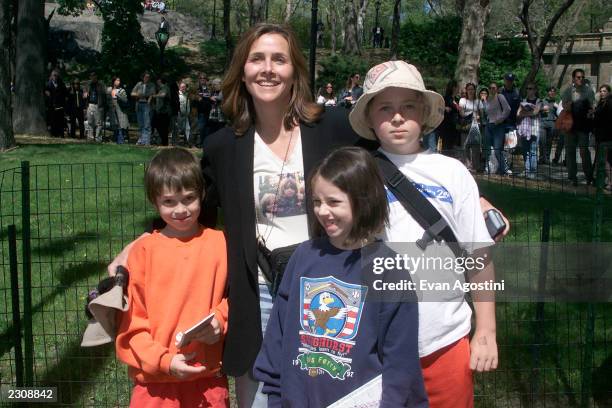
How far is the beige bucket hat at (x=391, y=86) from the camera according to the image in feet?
8.86

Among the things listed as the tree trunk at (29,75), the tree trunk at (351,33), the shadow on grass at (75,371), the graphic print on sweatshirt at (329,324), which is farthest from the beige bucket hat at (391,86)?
the tree trunk at (351,33)

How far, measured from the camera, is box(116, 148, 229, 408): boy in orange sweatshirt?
3.09m

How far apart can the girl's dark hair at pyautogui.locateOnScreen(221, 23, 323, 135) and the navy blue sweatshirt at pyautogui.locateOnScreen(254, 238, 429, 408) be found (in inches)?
26.3

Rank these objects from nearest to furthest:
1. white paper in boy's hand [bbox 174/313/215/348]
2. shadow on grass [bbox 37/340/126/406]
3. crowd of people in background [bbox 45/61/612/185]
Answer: white paper in boy's hand [bbox 174/313/215/348] → shadow on grass [bbox 37/340/126/406] → crowd of people in background [bbox 45/61/612/185]

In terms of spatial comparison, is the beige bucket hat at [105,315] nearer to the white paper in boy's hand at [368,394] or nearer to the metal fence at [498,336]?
the white paper in boy's hand at [368,394]

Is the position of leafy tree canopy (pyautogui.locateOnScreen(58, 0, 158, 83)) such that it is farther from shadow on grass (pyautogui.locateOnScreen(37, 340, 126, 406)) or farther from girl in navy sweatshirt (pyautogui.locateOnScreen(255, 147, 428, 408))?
girl in navy sweatshirt (pyautogui.locateOnScreen(255, 147, 428, 408))

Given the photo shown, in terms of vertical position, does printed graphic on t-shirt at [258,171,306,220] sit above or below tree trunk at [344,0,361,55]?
below

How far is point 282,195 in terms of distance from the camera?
3.04 m

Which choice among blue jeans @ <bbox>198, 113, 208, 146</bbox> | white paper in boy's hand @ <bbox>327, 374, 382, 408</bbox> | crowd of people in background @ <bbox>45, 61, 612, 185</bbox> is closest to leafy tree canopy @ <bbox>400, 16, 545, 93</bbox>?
crowd of people in background @ <bbox>45, 61, 612, 185</bbox>

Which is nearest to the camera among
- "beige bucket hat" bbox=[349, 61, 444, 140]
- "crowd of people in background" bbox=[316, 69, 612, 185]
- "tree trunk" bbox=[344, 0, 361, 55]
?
"beige bucket hat" bbox=[349, 61, 444, 140]

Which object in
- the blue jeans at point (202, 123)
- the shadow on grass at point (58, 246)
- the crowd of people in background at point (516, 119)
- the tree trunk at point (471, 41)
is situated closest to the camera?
the shadow on grass at point (58, 246)

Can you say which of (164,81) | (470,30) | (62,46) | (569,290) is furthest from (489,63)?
(569,290)

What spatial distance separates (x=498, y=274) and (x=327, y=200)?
6.87ft

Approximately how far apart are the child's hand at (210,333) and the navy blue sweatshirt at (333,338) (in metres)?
0.41
